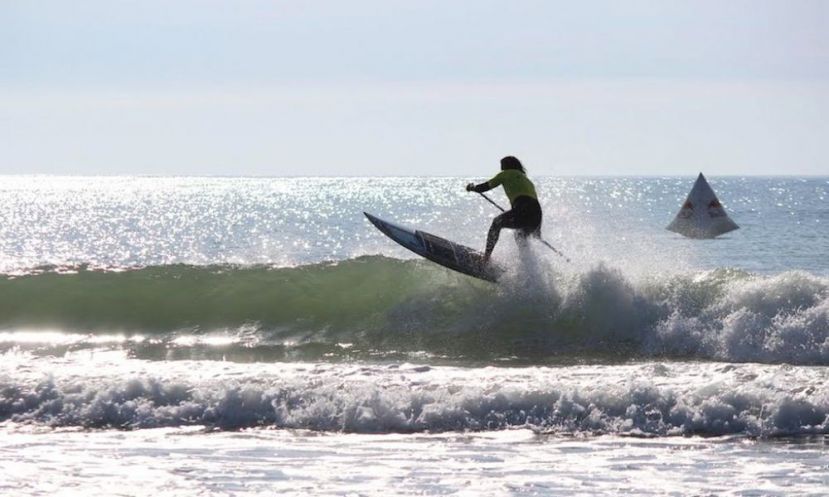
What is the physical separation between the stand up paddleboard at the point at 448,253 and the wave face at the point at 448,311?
1.06ft

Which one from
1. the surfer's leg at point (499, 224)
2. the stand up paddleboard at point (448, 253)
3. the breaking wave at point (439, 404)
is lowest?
the breaking wave at point (439, 404)

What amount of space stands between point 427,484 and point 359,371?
160 inches

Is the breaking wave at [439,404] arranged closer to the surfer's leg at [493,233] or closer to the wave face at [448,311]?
the wave face at [448,311]

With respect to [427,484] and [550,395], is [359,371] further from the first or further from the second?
[427,484]

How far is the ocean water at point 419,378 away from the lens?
30.4 feet

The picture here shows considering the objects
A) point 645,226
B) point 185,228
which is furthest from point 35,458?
point 185,228

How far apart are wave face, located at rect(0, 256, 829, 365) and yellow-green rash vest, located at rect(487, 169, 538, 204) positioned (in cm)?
138

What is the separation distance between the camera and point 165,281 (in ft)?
65.7

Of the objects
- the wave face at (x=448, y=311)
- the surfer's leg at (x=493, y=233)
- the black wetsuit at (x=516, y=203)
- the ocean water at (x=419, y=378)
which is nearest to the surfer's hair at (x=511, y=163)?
the black wetsuit at (x=516, y=203)

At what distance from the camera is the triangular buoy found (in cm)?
3456

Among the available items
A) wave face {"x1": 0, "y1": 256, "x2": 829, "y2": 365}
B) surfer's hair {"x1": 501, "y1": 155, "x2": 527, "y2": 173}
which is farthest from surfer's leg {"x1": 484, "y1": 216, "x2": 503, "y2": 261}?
surfer's hair {"x1": 501, "y1": 155, "x2": 527, "y2": 173}

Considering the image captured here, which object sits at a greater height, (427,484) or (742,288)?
→ (742,288)

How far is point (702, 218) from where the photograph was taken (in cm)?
3644

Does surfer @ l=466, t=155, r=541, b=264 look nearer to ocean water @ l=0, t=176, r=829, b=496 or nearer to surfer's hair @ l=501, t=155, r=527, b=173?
surfer's hair @ l=501, t=155, r=527, b=173
